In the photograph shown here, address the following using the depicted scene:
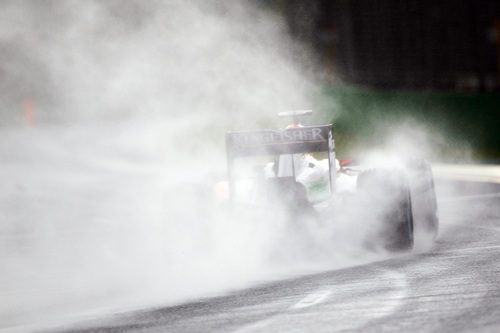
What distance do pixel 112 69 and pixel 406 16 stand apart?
44.6ft

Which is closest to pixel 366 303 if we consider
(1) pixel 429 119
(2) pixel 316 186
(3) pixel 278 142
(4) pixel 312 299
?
(4) pixel 312 299

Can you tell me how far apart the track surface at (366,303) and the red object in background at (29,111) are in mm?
33962

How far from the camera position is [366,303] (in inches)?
274

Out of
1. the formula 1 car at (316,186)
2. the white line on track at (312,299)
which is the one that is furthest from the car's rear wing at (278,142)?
the white line on track at (312,299)

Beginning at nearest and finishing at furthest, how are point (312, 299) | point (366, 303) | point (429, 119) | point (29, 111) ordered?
1. point (366, 303)
2. point (312, 299)
3. point (429, 119)
4. point (29, 111)

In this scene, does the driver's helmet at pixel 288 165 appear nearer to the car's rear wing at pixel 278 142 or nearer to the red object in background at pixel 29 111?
the car's rear wing at pixel 278 142

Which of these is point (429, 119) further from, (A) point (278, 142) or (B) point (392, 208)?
(A) point (278, 142)

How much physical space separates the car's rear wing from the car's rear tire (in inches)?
17.3

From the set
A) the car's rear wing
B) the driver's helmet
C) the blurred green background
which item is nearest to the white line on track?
the car's rear wing

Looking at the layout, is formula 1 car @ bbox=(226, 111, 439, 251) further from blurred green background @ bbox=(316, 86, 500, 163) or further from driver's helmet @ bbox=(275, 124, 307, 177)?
blurred green background @ bbox=(316, 86, 500, 163)

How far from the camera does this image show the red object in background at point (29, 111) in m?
41.6

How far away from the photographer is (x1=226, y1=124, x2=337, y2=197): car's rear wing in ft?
31.0

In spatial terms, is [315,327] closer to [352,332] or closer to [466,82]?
[352,332]

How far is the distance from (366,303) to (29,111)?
123ft
